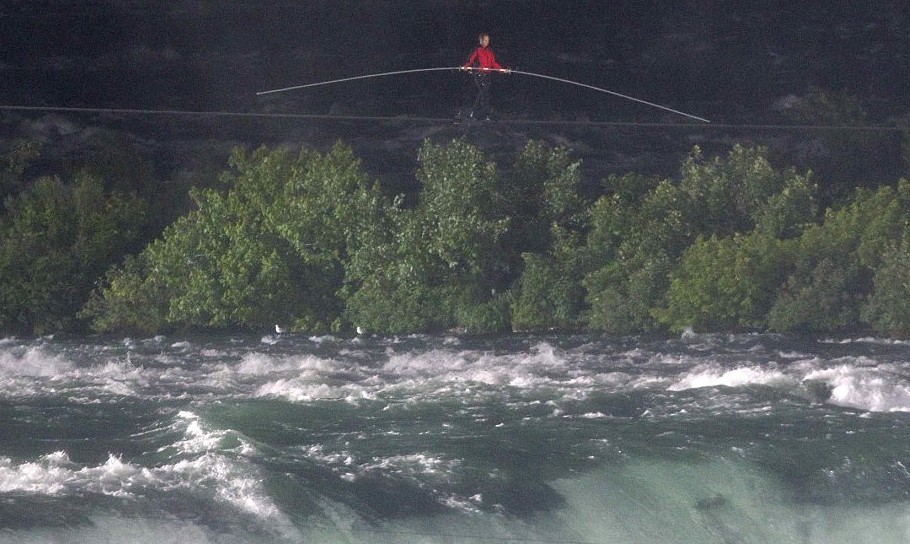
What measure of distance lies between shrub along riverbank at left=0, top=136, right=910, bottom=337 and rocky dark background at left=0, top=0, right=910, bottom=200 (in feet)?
13.4

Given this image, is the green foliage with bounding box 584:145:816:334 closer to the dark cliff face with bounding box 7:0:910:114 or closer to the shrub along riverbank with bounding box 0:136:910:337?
the shrub along riverbank with bounding box 0:136:910:337

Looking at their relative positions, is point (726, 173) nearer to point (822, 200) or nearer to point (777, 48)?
point (822, 200)

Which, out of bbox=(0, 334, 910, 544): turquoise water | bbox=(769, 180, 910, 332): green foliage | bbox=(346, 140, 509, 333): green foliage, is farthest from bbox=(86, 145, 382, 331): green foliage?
bbox=(769, 180, 910, 332): green foliage

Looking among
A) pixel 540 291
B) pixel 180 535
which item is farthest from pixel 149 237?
pixel 180 535

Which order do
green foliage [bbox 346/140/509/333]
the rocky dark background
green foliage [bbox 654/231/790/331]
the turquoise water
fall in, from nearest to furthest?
the turquoise water < green foliage [bbox 654/231/790/331] < green foliage [bbox 346/140/509/333] < the rocky dark background

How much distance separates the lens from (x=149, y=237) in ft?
105

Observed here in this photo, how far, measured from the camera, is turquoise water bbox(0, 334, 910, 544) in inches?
667

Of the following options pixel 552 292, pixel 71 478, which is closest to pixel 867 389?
pixel 552 292

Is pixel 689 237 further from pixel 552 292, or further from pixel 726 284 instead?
pixel 552 292

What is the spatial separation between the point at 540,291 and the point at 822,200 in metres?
8.04

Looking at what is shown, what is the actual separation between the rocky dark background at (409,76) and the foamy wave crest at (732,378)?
10845mm

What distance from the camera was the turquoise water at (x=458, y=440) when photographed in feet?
55.6

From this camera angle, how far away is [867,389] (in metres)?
22.5

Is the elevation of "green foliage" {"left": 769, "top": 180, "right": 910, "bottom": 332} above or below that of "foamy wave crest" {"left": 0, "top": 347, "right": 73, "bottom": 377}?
above
